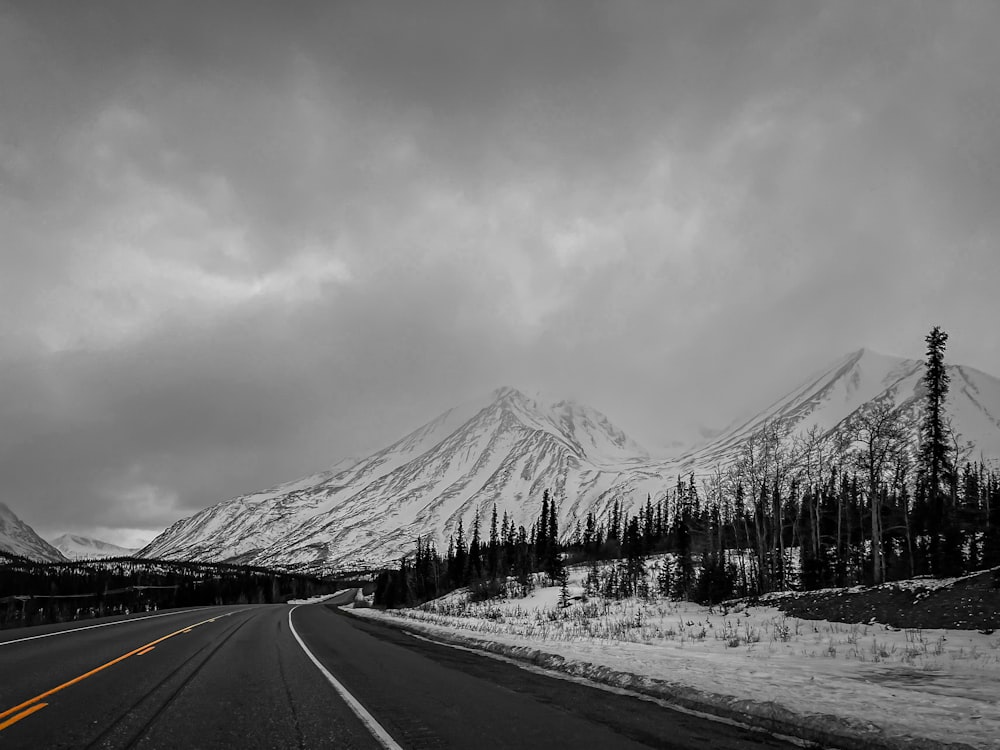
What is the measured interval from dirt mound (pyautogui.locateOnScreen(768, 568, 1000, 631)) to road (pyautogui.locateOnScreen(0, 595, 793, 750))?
17892 mm

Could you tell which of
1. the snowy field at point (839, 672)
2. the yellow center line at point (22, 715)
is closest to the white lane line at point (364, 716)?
the yellow center line at point (22, 715)

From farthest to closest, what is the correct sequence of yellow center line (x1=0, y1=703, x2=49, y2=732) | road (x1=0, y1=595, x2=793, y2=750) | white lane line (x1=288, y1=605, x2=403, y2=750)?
yellow center line (x1=0, y1=703, x2=49, y2=732)
road (x1=0, y1=595, x2=793, y2=750)
white lane line (x1=288, y1=605, x2=403, y2=750)

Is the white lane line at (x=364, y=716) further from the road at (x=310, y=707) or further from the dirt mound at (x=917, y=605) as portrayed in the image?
the dirt mound at (x=917, y=605)

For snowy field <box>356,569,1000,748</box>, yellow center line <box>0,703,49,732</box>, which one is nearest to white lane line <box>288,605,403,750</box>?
yellow center line <box>0,703,49,732</box>

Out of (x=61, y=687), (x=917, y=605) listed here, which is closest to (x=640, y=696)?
(x=61, y=687)

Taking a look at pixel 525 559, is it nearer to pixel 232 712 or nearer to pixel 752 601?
pixel 752 601

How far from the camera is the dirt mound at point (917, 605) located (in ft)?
70.2

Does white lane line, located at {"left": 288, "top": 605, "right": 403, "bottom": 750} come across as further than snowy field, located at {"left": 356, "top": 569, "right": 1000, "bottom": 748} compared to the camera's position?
No

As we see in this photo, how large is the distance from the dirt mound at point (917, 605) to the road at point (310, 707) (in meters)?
17.9

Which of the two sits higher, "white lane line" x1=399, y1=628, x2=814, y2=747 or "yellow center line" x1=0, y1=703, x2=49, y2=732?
"yellow center line" x1=0, y1=703, x2=49, y2=732

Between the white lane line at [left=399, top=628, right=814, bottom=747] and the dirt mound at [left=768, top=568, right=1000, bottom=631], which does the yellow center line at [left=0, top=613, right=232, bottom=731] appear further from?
the dirt mound at [left=768, top=568, right=1000, bottom=631]

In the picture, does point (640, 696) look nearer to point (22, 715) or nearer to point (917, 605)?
point (22, 715)

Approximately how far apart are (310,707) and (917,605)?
25732 mm

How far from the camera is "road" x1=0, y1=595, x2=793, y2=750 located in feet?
20.6
